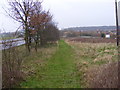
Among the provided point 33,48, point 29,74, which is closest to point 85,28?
point 33,48

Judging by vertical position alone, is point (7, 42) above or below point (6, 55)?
above

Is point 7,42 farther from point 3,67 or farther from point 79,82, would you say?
point 79,82

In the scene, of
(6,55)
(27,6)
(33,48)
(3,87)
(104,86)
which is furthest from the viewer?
(33,48)

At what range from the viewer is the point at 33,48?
18.6m

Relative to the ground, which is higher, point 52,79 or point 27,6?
point 27,6

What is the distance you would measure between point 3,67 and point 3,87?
69cm

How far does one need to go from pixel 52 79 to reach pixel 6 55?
2.10m

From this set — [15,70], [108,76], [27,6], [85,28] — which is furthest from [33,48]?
[85,28]

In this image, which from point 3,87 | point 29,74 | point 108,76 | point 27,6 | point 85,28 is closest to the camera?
point 108,76

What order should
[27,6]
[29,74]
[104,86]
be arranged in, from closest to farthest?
[104,86]
[29,74]
[27,6]

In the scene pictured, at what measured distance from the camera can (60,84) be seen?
20.4 ft

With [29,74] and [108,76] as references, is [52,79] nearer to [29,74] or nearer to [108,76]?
[29,74]

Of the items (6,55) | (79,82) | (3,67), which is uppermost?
(6,55)

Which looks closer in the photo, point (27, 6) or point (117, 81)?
point (117, 81)
